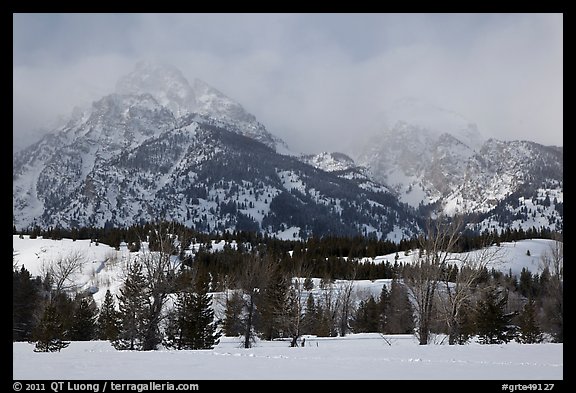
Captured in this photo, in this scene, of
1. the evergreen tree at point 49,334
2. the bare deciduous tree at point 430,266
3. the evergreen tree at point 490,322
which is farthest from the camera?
the evergreen tree at point 490,322

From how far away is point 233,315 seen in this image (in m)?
49.0

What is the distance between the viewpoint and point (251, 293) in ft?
132

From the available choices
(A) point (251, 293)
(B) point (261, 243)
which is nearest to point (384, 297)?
(A) point (251, 293)

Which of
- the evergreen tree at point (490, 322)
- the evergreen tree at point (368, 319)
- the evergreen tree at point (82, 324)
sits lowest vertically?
the evergreen tree at point (368, 319)

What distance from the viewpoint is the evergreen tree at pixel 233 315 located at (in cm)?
4638

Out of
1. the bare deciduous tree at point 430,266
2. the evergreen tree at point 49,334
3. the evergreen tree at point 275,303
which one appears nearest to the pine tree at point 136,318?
the evergreen tree at point 49,334

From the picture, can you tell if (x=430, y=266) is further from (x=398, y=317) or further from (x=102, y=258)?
(x=102, y=258)

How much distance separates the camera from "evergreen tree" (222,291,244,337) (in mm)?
46375

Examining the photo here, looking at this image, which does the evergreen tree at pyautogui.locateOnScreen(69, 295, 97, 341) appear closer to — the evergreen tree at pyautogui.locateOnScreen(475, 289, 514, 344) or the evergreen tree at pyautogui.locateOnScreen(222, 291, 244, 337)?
the evergreen tree at pyautogui.locateOnScreen(222, 291, 244, 337)

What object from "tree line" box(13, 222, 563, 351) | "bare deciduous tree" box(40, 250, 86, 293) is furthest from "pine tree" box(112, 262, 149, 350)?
"bare deciduous tree" box(40, 250, 86, 293)

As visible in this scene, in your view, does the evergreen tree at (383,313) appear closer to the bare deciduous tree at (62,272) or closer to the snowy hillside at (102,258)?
the snowy hillside at (102,258)

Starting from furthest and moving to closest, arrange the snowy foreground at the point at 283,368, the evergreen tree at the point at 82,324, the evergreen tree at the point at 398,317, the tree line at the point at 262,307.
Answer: the evergreen tree at the point at 398,317, the evergreen tree at the point at 82,324, the tree line at the point at 262,307, the snowy foreground at the point at 283,368
